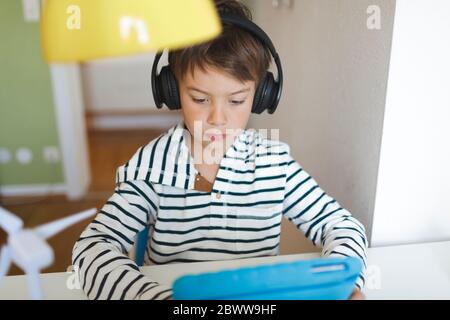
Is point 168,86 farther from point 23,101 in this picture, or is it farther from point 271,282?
point 23,101

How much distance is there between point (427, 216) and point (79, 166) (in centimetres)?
212

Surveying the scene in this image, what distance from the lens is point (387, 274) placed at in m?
0.83

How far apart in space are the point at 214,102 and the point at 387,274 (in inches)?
16.8

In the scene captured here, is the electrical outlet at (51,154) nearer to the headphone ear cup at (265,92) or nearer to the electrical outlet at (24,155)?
the electrical outlet at (24,155)

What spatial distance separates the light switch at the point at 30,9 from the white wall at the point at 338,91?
4.72ft

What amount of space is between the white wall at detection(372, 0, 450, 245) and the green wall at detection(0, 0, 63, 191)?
2041 millimetres

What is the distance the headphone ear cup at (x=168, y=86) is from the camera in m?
0.81

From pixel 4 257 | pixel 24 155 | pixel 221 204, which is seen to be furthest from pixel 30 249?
pixel 24 155

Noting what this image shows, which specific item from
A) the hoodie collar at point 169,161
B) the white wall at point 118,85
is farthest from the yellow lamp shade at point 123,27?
the white wall at point 118,85

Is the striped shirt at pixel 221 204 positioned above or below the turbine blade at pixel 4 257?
below

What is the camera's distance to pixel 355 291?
0.67 metres
